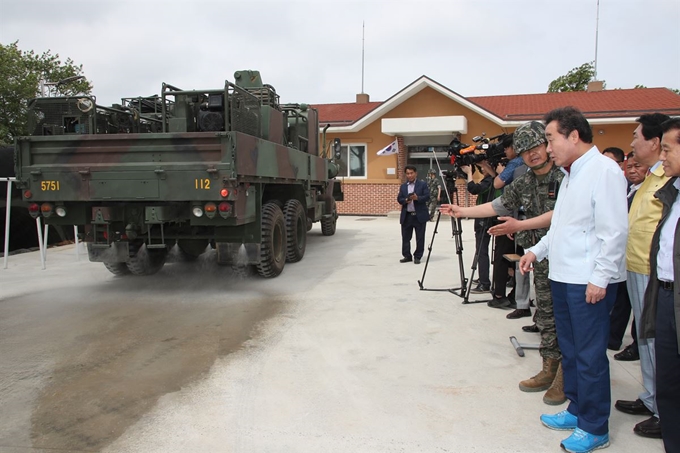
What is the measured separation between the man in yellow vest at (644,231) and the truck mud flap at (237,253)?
455 centimetres

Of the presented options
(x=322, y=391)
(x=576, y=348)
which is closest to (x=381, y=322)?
(x=322, y=391)

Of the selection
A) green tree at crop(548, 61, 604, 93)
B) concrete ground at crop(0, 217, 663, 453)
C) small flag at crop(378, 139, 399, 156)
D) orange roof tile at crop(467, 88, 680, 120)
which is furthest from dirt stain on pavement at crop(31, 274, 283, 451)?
green tree at crop(548, 61, 604, 93)

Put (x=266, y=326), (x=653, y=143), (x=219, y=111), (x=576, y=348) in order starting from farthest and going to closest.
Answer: (x=219, y=111) < (x=266, y=326) < (x=653, y=143) < (x=576, y=348)

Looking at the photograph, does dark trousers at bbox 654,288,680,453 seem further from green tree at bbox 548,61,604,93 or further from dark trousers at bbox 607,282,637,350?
green tree at bbox 548,61,604,93

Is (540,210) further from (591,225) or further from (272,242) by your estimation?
(272,242)

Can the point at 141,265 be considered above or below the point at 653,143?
below

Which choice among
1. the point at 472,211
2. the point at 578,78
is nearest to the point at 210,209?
the point at 472,211

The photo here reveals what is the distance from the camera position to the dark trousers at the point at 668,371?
2.66 m

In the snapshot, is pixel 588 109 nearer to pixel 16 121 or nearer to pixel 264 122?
pixel 264 122

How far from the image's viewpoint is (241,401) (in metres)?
3.67

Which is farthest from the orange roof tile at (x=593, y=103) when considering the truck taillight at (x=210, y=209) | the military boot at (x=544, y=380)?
the military boot at (x=544, y=380)

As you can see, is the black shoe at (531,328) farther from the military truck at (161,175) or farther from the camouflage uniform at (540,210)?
the military truck at (161,175)

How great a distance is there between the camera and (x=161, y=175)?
5.94 metres

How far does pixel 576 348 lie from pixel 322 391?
1770 mm
